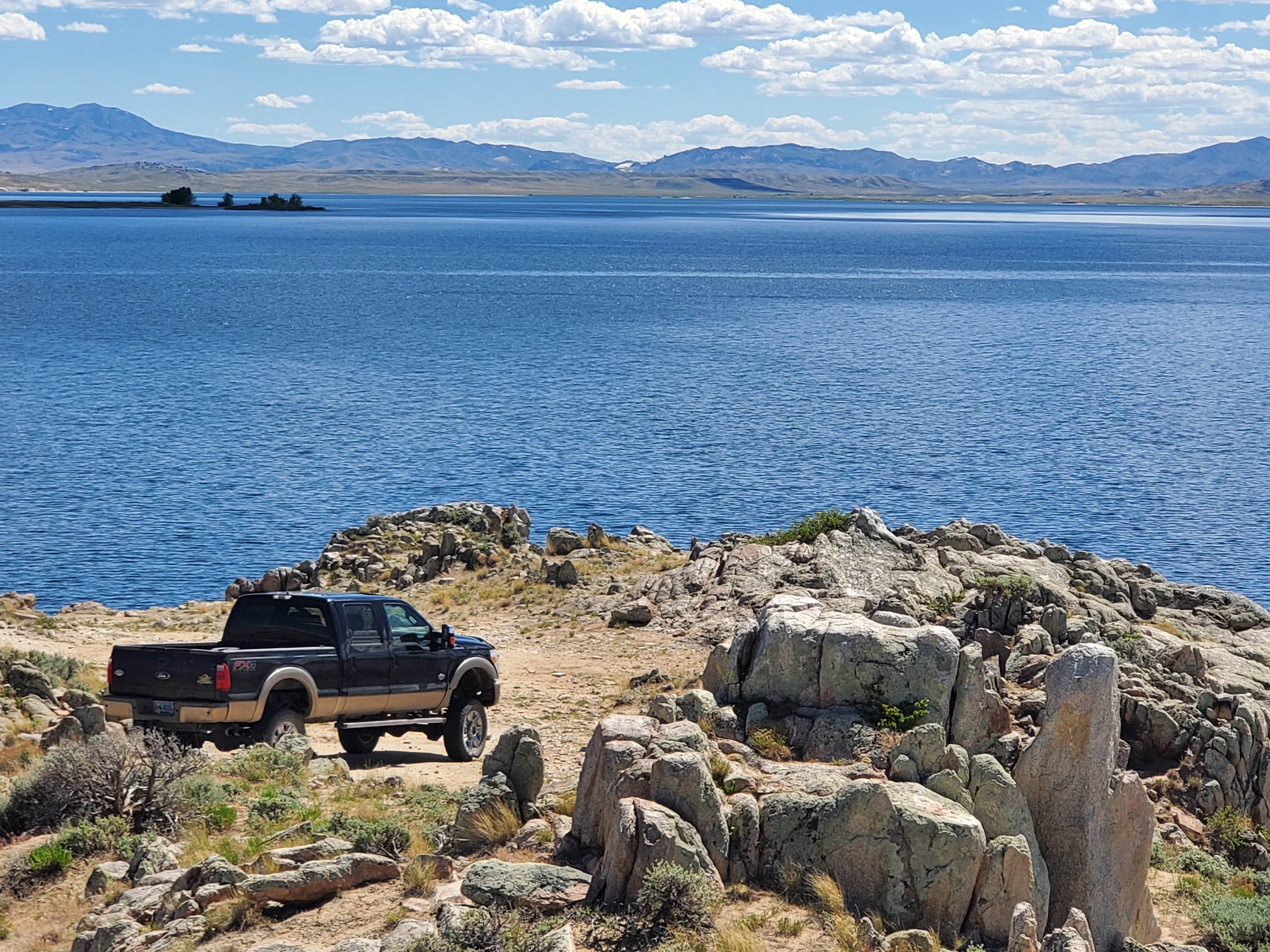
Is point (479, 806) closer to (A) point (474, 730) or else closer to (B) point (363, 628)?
(B) point (363, 628)

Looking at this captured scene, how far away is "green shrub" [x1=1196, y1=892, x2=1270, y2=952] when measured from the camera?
A: 16375 mm

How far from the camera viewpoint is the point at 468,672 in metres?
21.2

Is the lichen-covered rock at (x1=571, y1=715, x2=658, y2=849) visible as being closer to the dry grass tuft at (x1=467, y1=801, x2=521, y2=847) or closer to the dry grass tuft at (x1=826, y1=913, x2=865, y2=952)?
the dry grass tuft at (x1=467, y1=801, x2=521, y2=847)

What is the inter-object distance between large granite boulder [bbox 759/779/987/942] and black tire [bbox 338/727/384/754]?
831 cm

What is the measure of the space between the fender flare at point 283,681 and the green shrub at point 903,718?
7.53 m

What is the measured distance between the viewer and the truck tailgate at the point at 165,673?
17891 mm

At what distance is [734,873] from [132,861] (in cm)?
618

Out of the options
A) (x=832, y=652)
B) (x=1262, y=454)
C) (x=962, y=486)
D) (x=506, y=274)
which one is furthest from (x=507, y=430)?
(x=506, y=274)

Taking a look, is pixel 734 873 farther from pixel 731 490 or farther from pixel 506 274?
pixel 506 274

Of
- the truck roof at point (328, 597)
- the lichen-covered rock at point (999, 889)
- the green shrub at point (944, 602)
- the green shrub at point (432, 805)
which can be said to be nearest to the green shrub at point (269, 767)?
the green shrub at point (432, 805)

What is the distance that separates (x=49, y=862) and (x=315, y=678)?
4.86m

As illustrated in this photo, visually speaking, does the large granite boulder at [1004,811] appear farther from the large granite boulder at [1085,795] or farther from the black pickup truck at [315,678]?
the black pickup truck at [315,678]

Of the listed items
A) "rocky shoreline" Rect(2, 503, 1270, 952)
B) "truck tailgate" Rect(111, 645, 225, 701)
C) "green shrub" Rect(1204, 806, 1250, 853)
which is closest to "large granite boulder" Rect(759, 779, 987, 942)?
"rocky shoreline" Rect(2, 503, 1270, 952)

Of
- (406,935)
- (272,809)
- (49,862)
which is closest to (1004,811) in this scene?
(406,935)
